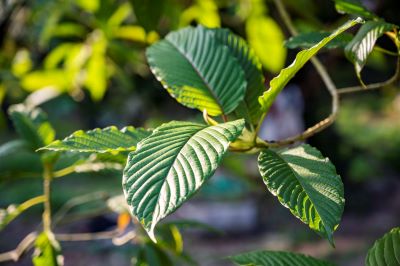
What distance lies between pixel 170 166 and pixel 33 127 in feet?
1.80

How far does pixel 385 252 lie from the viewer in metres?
0.60

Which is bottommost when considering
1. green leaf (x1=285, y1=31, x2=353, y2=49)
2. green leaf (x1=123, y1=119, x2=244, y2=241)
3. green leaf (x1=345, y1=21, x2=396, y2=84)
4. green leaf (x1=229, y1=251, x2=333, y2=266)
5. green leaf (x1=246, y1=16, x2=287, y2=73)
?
green leaf (x1=246, y1=16, x2=287, y2=73)

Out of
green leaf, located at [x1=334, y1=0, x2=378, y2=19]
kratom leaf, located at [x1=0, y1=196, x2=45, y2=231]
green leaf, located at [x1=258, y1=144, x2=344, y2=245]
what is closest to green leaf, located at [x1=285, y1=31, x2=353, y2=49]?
green leaf, located at [x1=334, y1=0, x2=378, y2=19]

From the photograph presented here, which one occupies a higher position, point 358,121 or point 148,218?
point 148,218

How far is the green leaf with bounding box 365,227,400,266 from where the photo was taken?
590 mm

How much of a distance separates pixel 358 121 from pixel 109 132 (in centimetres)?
565

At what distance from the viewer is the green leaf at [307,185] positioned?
521 mm

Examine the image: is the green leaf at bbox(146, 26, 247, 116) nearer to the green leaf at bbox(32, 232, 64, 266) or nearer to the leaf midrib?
the leaf midrib

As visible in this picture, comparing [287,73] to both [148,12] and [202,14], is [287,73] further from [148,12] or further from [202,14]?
[202,14]

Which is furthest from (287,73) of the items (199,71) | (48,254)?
(48,254)

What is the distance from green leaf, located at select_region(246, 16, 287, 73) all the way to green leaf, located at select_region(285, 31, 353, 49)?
851 mm

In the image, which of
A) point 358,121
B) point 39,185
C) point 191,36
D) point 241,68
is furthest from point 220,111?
point 39,185

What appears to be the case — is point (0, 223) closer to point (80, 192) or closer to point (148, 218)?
point (148, 218)

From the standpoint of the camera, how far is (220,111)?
0.72 m
